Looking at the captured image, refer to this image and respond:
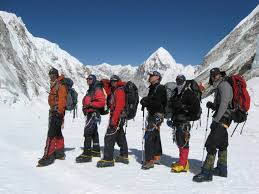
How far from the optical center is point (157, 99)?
10617 millimetres

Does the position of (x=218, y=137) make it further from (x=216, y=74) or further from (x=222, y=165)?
(x=216, y=74)

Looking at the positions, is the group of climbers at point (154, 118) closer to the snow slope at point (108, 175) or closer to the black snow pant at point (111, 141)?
the black snow pant at point (111, 141)

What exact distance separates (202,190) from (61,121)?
16.5ft

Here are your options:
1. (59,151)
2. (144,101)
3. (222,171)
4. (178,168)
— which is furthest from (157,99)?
(59,151)

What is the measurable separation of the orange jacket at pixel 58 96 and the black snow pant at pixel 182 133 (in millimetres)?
3439

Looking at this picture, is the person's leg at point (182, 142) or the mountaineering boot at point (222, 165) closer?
the mountaineering boot at point (222, 165)

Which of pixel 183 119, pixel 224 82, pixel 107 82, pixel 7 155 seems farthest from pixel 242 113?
pixel 7 155

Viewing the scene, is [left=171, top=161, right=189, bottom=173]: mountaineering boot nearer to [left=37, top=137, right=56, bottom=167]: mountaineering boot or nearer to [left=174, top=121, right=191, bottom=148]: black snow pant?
[left=174, top=121, right=191, bottom=148]: black snow pant

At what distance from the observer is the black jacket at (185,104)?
1008cm

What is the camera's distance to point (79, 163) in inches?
448

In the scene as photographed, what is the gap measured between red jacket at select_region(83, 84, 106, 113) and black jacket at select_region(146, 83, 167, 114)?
152cm

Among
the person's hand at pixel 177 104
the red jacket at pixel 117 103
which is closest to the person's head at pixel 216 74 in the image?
the person's hand at pixel 177 104

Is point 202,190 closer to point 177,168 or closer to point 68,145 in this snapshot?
point 177,168

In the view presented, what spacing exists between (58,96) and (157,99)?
3005 millimetres
